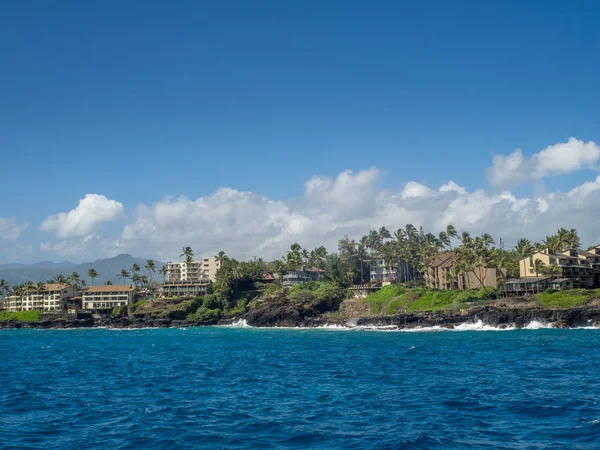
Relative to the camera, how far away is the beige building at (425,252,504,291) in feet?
472

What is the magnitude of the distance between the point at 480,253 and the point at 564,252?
24.2 metres

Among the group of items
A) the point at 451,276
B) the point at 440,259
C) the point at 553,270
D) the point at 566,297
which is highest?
the point at 440,259

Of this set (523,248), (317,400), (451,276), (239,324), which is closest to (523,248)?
(523,248)

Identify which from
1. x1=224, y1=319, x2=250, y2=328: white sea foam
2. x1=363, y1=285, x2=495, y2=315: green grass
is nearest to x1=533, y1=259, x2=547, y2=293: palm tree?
x1=363, y1=285, x2=495, y2=315: green grass

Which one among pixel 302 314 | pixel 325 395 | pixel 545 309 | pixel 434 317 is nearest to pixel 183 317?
pixel 302 314

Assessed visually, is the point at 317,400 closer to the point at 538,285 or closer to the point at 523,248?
the point at 538,285

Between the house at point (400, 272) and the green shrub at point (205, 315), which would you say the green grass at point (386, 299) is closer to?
the house at point (400, 272)

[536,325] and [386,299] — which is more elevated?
[386,299]

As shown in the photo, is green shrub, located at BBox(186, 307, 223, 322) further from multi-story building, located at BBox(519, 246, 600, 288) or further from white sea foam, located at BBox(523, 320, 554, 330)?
white sea foam, located at BBox(523, 320, 554, 330)

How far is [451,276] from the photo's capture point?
148500 mm

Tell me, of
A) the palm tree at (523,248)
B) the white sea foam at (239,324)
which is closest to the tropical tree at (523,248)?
the palm tree at (523,248)

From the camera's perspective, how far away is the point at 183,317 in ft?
591

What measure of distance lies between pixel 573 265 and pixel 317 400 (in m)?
113

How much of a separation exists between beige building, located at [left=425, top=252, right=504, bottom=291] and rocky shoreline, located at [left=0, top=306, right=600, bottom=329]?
868 inches
